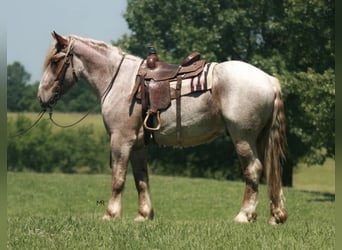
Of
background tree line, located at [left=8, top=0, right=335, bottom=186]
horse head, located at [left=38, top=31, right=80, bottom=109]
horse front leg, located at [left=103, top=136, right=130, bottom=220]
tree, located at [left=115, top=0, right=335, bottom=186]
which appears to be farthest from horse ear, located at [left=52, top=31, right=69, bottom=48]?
tree, located at [left=115, top=0, right=335, bottom=186]

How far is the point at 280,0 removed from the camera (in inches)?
1186

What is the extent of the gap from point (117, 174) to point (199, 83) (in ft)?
5.28

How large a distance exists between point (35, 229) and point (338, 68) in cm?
464

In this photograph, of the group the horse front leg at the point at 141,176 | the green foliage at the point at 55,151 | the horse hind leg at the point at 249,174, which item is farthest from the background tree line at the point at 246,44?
the horse hind leg at the point at 249,174

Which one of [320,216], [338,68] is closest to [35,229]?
[338,68]

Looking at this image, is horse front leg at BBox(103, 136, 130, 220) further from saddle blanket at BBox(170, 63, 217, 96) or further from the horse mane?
the horse mane

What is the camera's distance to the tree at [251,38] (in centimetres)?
2444

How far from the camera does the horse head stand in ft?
27.2

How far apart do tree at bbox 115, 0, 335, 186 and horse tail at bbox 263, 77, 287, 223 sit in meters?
15.2

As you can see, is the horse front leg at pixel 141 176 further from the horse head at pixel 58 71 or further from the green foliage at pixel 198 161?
the green foliage at pixel 198 161

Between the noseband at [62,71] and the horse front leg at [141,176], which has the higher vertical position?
the noseband at [62,71]

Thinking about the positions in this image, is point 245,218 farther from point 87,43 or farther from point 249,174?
point 87,43

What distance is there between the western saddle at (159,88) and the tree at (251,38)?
49.7ft

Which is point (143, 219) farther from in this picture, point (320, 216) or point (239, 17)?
point (239, 17)
